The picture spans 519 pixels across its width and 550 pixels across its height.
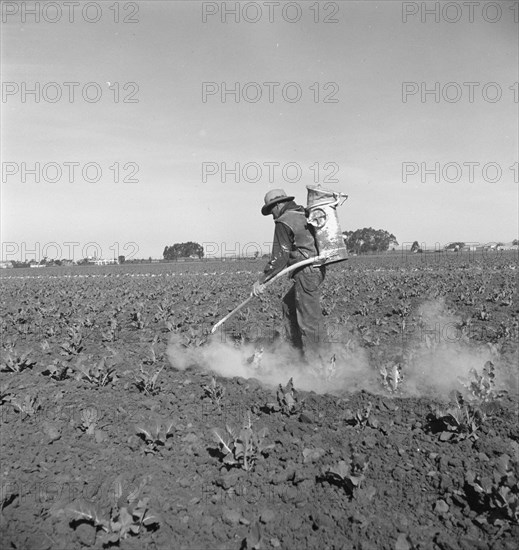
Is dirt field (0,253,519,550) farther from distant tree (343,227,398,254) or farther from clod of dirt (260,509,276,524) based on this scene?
distant tree (343,227,398,254)

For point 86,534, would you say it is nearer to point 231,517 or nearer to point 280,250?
point 231,517

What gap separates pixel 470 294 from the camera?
38.3 ft

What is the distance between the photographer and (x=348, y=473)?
3119 millimetres

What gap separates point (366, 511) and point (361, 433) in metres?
0.93

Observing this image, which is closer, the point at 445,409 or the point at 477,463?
the point at 477,463

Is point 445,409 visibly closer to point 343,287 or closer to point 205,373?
point 205,373

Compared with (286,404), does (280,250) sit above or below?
above

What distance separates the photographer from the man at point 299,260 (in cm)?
521

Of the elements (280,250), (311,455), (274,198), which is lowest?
(311,455)

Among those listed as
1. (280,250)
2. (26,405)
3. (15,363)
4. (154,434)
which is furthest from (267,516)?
(15,363)

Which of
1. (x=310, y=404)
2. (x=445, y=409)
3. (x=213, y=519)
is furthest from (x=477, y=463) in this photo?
(x=213, y=519)

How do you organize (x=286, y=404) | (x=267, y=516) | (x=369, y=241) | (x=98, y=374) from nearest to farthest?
(x=267, y=516)
(x=286, y=404)
(x=98, y=374)
(x=369, y=241)

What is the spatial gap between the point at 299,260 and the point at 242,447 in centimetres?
239

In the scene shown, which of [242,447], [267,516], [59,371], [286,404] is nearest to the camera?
[267,516]
